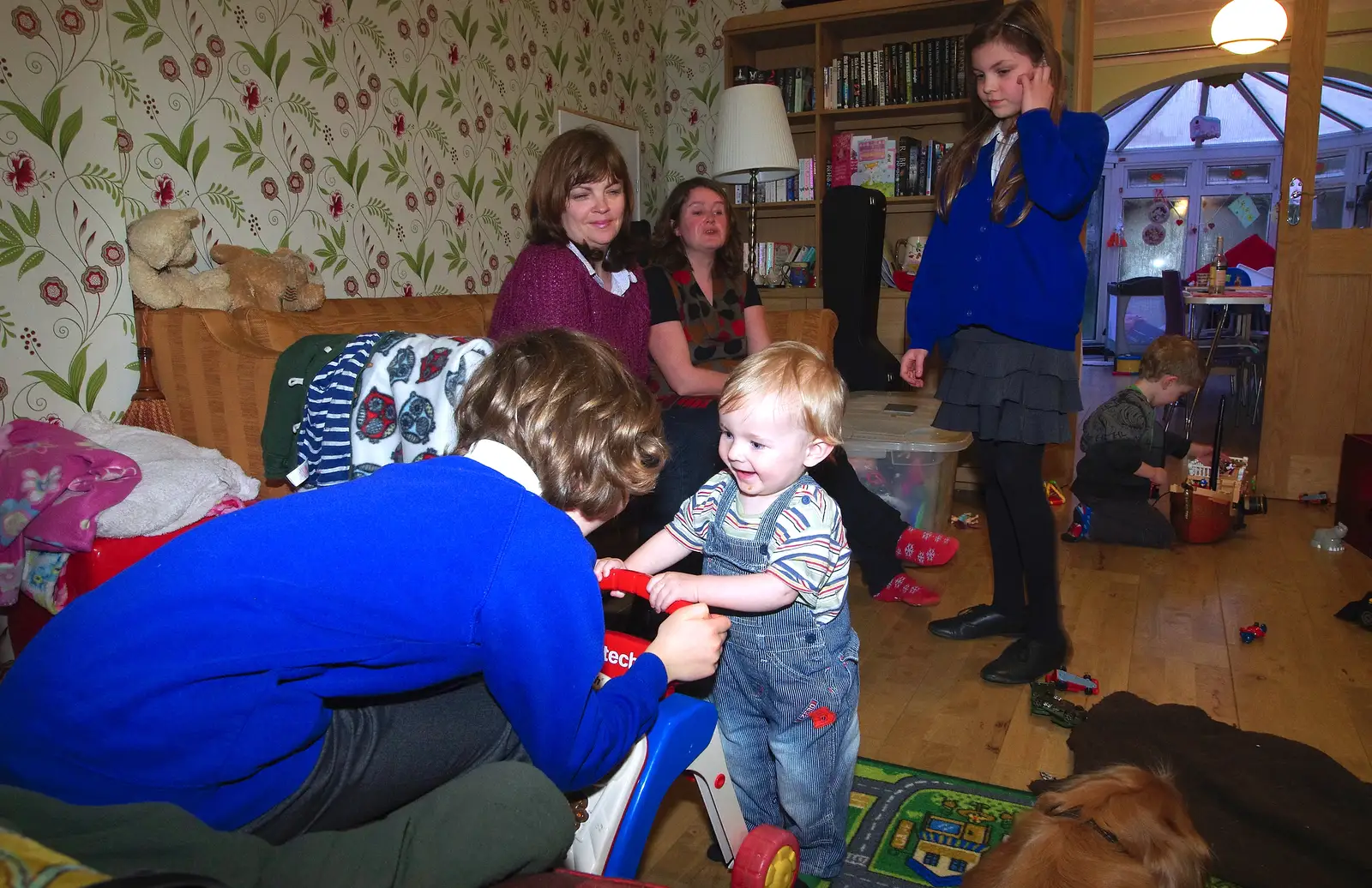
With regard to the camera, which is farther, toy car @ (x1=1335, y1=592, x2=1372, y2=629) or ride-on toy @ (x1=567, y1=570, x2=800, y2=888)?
toy car @ (x1=1335, y1=592, x2=1372, y2=629)

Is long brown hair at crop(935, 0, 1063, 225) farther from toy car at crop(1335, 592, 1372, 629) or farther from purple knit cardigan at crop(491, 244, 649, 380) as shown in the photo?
toy car at crop(1335, 592, 1372, 629)

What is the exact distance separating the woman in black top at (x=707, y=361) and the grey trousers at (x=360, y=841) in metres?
1.14

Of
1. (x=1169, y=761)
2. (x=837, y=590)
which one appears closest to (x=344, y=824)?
(x=837, y=590)

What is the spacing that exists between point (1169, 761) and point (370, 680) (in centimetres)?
136

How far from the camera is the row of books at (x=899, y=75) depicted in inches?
148

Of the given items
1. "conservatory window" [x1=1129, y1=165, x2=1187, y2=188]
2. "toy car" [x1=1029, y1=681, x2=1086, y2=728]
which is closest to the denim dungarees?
"toy car" [x1=1029, y1=681, x2=1086, y2=728]

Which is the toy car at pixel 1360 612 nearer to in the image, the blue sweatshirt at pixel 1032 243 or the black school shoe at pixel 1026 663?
the black school shoe at pixel 1026 663

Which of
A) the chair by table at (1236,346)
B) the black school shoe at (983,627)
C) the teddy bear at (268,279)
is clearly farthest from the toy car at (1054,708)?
the chair by table at (1236,346)

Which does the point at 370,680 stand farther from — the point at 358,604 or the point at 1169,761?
the point at 1169,761

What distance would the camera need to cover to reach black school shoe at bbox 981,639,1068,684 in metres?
1.91

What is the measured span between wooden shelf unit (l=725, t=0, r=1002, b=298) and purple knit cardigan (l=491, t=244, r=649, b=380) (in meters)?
2.04

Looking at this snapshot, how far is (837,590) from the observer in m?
1.21

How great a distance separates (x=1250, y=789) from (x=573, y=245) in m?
1.57

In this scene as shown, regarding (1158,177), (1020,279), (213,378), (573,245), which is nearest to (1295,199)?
(1020,279)
